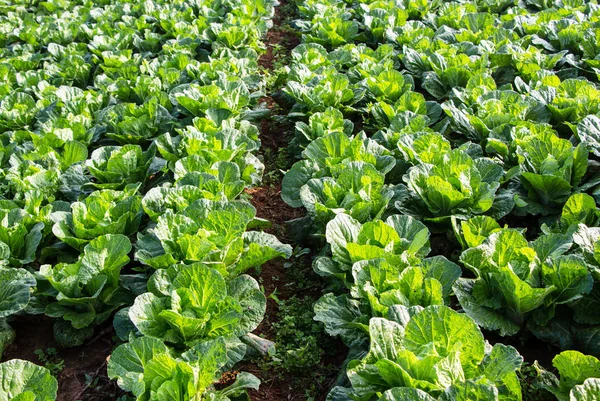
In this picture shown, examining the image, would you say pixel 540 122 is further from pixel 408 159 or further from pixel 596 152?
pixel 408 159

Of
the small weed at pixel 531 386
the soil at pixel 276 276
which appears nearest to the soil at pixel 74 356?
the soil at pixel 276 276

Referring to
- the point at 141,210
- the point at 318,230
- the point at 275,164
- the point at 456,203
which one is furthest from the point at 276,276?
the point at 275,164

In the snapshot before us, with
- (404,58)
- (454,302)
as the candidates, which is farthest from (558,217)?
(404,58)

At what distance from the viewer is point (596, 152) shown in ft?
13.3

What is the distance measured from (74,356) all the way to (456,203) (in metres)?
2.69

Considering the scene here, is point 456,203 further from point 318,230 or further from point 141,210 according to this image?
point 141,210

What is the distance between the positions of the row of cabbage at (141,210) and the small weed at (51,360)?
96 mm

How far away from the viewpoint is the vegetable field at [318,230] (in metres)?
2.79

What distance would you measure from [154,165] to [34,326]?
62.0 inches

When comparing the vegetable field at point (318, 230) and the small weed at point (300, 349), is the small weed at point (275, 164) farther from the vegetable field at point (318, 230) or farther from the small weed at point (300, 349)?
the small weed at point (300, 349)

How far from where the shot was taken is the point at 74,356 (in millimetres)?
3641

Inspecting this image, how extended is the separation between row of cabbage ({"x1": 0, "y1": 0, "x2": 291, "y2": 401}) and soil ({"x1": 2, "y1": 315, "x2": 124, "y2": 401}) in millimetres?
110

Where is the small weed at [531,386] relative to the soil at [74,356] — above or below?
above

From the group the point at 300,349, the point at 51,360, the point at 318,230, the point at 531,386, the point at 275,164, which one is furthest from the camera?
the point at 275,164
